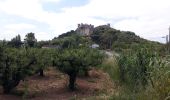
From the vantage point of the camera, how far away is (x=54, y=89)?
20.6 m

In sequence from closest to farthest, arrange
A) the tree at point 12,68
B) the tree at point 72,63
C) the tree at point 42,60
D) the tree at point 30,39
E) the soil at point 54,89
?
the soil at point 54,89 < the tree at point 12,68 < the tree at point 42,60 < the tree at point 72,63 < the tree at point 30,39

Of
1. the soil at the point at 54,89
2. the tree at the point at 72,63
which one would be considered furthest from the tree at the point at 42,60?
the soil at the point at 54,89

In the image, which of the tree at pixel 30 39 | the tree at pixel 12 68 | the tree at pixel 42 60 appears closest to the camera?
the tree at pixel 12 68

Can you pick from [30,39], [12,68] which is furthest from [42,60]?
[30,39]

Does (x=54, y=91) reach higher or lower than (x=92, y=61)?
lower

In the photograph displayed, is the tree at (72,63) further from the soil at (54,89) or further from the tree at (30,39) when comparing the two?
the tree at (30,39)

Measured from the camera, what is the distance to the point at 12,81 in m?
18.7

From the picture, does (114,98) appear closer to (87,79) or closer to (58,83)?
(58,83)

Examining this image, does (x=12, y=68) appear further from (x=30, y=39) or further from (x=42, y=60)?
(x=30, y=39)

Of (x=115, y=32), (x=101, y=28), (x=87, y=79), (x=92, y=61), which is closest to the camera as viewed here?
(x=92, y=61)

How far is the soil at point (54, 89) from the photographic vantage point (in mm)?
18109

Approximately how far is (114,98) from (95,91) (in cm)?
665

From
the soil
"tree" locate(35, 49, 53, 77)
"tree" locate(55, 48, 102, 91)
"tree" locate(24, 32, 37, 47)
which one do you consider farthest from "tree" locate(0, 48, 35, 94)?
"tree" locate(24, 32, 37, 47)

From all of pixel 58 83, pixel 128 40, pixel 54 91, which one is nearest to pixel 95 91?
pixel 54 91
